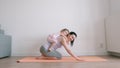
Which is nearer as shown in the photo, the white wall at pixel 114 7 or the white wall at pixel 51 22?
the white wall at pixel 114 7

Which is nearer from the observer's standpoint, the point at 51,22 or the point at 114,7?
the point at 114,7

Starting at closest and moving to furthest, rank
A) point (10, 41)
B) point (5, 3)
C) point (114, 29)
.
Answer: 1. point (114, 29)
2. point (10, 41)
3. point (5, 3)

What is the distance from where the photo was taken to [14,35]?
399cm

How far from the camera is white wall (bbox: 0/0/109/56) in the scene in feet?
13.0

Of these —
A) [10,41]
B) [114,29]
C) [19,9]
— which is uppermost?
[19,9]

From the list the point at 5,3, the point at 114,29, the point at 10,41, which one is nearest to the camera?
the point at 114,29

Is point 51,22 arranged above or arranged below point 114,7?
below

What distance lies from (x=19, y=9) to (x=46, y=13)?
69 cm

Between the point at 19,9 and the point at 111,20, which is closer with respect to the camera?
the point at 111,20

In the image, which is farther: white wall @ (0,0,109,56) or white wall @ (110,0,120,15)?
white wall @ (0,0,109,56)

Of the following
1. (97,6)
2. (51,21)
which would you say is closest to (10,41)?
(51,21)

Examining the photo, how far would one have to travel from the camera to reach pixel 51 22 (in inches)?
159

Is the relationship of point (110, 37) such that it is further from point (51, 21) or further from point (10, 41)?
point (10, 41)

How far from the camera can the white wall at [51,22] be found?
3977 mm
